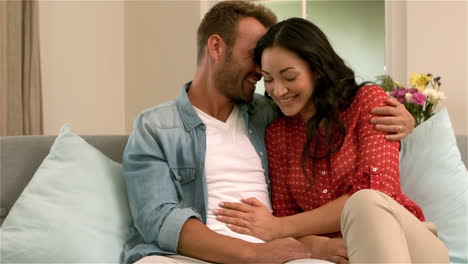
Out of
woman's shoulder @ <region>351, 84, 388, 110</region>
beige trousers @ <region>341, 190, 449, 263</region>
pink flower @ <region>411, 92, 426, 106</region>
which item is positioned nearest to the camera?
beige trousers @ <region>341, 190, 449, 263</region>

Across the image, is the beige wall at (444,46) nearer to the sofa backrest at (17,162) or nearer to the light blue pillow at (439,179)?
the light blue pillow at (439,179)

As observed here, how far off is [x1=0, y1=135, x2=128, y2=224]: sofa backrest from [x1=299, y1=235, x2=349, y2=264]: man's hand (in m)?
0.89

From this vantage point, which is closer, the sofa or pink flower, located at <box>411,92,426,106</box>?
the sofa

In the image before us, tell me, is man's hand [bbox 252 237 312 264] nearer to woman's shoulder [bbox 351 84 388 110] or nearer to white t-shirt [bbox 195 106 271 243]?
white t-shirt [bbox 195 106 271 243]

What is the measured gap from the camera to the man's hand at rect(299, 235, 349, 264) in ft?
5.00

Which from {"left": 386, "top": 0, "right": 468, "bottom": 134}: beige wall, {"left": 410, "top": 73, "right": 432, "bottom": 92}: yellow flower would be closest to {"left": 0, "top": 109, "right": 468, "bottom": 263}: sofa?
{"left": 410, "top": 73, "right": 432, "bottom": 92}: yellow flower

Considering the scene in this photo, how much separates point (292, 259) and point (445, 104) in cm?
179

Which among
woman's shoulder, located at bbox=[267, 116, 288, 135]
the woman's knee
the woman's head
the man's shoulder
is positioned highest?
the woman's head

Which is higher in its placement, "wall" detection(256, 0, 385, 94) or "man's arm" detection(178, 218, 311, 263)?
"wall" detection(256, 0, 385, 94)

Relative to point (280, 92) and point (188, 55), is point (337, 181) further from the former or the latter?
point (188, 55)

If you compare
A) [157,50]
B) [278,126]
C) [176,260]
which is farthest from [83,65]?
[176,260]

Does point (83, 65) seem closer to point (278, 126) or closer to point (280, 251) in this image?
point (278, 126)

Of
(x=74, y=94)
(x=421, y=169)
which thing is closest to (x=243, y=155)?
(x=421, y=169)

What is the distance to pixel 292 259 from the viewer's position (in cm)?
156
